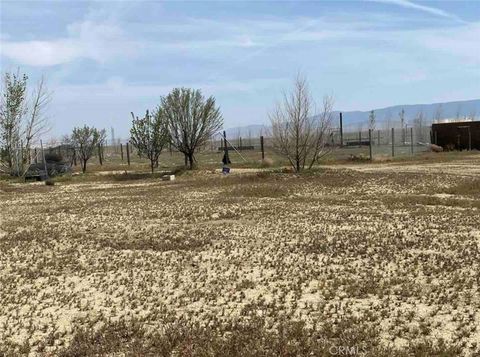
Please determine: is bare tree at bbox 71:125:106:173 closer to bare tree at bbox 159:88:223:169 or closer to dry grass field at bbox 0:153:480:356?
bare tree at bbox 159:88:223:169

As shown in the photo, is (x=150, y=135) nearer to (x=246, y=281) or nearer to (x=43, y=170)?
(x=43, y=170)

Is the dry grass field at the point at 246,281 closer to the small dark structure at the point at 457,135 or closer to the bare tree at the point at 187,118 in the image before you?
the bare tree at the point at 187,118

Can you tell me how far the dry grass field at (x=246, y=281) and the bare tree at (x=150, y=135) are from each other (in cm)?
1719

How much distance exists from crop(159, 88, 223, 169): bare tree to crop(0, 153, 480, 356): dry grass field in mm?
17147

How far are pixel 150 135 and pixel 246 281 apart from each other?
2477 centimetres

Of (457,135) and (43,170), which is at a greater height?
(457,135)

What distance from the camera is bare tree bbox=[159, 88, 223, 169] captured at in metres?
29.9

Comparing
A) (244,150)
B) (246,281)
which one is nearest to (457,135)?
(244,150)

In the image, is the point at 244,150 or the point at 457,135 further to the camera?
the point at 244,150

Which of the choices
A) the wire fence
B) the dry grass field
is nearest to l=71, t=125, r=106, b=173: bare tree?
the wire fence

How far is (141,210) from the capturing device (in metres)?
13.2

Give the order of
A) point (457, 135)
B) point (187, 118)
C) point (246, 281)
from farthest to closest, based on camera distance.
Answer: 1. point (457, 135)
2. point (187, 118)
3. point (246, 281)

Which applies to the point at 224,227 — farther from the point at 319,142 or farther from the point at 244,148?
the point at 244,148

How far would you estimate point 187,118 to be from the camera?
29922 mm
